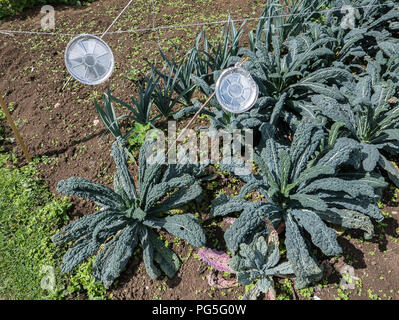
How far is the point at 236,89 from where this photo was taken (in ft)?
6.48

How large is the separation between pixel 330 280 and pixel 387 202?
0.91 meters

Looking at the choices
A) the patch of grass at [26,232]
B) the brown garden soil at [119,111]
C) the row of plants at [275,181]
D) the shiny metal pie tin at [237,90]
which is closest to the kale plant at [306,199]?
the row of plants at [275,181]

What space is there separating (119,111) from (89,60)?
112 cm

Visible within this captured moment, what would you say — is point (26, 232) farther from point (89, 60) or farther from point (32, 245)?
point (89, 60)

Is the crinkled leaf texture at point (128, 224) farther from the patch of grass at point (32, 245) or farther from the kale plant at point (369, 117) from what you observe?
Result: the kale plant at point (369, 117)

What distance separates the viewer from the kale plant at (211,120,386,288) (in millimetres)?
2020

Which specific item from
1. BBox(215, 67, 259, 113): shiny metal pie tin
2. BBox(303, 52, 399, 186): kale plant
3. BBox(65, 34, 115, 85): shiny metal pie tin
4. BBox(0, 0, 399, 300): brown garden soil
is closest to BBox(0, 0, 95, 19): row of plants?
BBox(0, 0, 399, 300): brown garden soil

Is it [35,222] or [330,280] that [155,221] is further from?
[330,280]

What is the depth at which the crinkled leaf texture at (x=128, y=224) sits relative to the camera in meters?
2.08

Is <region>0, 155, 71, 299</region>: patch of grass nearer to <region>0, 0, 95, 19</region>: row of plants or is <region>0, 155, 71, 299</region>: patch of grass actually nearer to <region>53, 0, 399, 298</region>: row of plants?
<region>53, 0, 399, 298</region>: row of plants

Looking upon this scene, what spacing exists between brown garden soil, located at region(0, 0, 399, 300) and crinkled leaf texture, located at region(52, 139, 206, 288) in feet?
0.52

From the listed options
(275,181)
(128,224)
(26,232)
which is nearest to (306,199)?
(275,181)

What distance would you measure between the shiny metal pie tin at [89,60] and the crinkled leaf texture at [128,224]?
578 millimetres

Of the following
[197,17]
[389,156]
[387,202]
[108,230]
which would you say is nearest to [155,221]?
[108,230]
